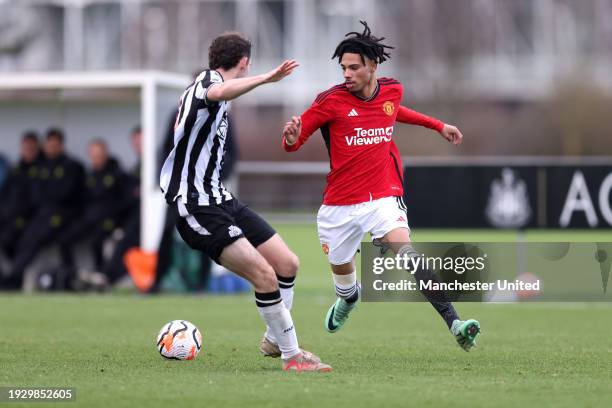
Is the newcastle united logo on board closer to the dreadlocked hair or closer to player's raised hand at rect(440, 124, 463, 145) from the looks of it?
player's raised hand at rect(440, 124, 463, 145)

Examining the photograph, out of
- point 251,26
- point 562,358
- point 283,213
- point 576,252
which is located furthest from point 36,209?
point 251,26

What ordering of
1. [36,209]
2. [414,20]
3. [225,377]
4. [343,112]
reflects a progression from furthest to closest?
[414,20] → [36,209] → [343,112] → [225,377]

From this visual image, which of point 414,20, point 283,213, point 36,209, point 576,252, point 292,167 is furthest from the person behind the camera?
point 414,20

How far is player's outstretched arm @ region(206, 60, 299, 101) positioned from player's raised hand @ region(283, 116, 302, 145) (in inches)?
28.1

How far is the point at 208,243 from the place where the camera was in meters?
8.54

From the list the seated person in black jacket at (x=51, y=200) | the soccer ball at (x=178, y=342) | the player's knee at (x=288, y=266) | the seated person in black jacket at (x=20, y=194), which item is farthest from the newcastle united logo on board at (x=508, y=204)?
the soccer ball at (x=178, y=342)

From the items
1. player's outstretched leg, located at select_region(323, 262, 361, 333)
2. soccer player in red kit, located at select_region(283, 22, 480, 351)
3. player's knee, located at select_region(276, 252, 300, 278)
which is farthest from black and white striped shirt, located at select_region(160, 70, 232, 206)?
player's outstretched leg, located at select_region(323, 262, 361, 333)

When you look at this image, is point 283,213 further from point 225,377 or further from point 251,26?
point 251,26

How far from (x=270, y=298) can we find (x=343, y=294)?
166 cm

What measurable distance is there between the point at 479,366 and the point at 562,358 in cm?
90

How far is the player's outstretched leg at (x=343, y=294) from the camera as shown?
10.0 metres

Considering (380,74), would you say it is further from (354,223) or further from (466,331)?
(466,331)

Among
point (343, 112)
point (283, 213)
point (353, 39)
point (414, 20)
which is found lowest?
point (283, 213)

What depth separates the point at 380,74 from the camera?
53.9 meters
